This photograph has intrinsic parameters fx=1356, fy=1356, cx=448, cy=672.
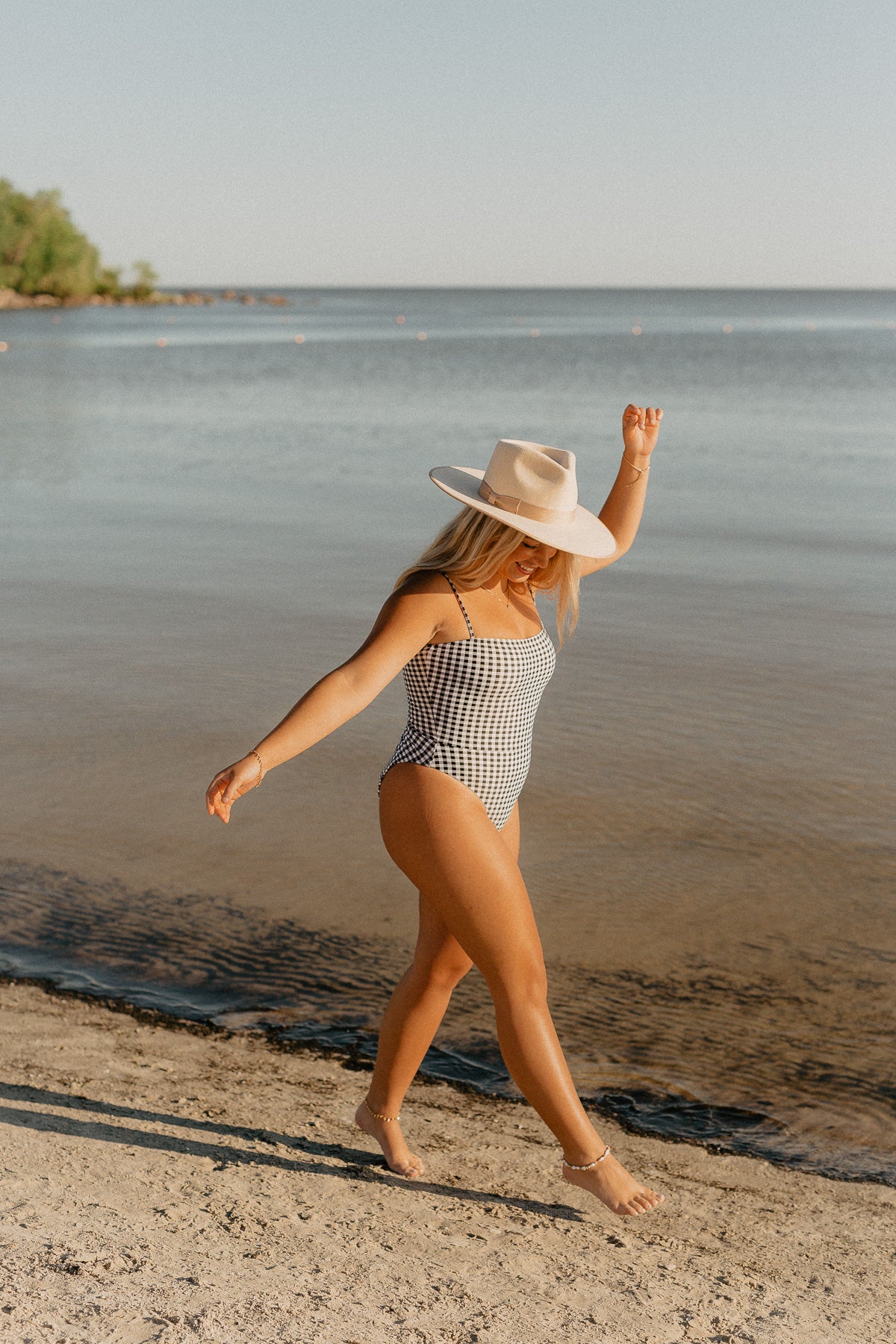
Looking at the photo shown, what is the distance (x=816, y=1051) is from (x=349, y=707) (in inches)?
86.8

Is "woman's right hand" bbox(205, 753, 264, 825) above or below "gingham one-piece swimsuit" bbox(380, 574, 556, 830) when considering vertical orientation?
below

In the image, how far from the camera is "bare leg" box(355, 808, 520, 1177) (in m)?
3.30

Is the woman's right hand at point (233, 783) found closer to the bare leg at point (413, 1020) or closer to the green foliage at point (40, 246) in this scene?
the bare leg at point (413, 1020)

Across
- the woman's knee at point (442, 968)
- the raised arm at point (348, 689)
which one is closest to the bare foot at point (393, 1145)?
the woman's knee at point (442, 968)

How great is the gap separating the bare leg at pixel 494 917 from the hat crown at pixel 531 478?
0.68 meters

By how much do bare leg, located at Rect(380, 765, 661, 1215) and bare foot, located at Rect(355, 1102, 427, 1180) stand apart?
447 mm

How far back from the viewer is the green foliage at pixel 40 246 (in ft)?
437

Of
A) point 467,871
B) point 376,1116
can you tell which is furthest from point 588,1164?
point 467,871

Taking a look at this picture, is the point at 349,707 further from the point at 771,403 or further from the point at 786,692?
the point at 771,403

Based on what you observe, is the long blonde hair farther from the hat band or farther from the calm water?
the calm water

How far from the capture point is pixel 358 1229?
310 centimetres

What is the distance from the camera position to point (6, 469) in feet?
60.7

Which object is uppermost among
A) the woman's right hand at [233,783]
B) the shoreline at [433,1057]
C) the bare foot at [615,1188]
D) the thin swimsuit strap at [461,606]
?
the thin swimsuit strap at [461,606]

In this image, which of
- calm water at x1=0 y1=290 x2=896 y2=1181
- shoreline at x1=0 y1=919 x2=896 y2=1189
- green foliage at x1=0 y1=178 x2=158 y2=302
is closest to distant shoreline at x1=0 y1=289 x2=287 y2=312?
green foliage at x1=0 y1=178 x2=158 y2=302
